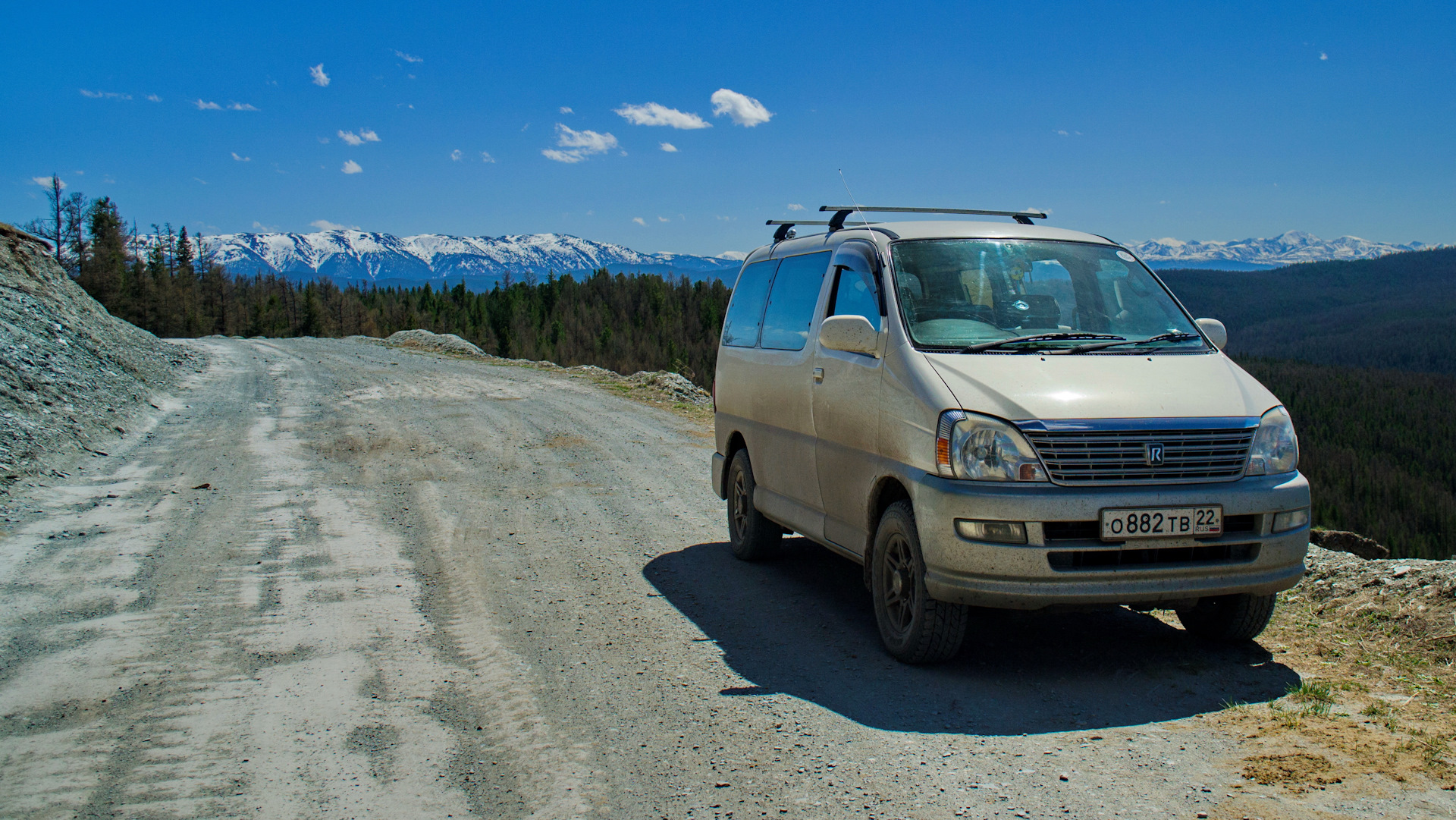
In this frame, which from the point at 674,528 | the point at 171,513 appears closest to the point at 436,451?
the point at 171,513

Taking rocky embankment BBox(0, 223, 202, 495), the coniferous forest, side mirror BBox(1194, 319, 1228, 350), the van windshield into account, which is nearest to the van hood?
the van windshield

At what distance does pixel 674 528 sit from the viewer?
8.11 meters

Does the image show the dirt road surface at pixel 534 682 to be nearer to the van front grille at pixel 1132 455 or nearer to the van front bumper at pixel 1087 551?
the van front bumper at pixel 1087 551

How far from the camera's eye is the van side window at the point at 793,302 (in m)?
5.91

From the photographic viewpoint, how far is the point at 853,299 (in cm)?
542

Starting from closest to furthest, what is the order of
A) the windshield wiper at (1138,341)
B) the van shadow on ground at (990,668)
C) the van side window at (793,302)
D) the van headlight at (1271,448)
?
the van shadow on ground at (990,668) → the van headlight at (1271,448) → the windshield wiper at (1138,341) → the van side window at (793,302)

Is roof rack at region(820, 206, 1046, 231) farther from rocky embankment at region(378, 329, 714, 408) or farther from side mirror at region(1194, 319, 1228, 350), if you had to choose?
rocky embankment at region(378, 329, 714, 408)

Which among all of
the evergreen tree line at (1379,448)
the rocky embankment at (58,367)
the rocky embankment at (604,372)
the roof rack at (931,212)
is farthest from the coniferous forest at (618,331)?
the roof rack at (931,212)

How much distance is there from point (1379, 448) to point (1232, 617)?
4733 inches

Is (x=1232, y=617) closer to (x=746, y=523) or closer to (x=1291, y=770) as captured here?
(x=1291, y=770)

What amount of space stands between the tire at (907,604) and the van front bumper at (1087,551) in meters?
0.15

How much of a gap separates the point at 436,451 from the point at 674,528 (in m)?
4.81

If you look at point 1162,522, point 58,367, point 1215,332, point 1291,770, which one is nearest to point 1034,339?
point 1162,522

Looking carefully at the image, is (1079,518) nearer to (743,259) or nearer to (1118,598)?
(1118,598)
